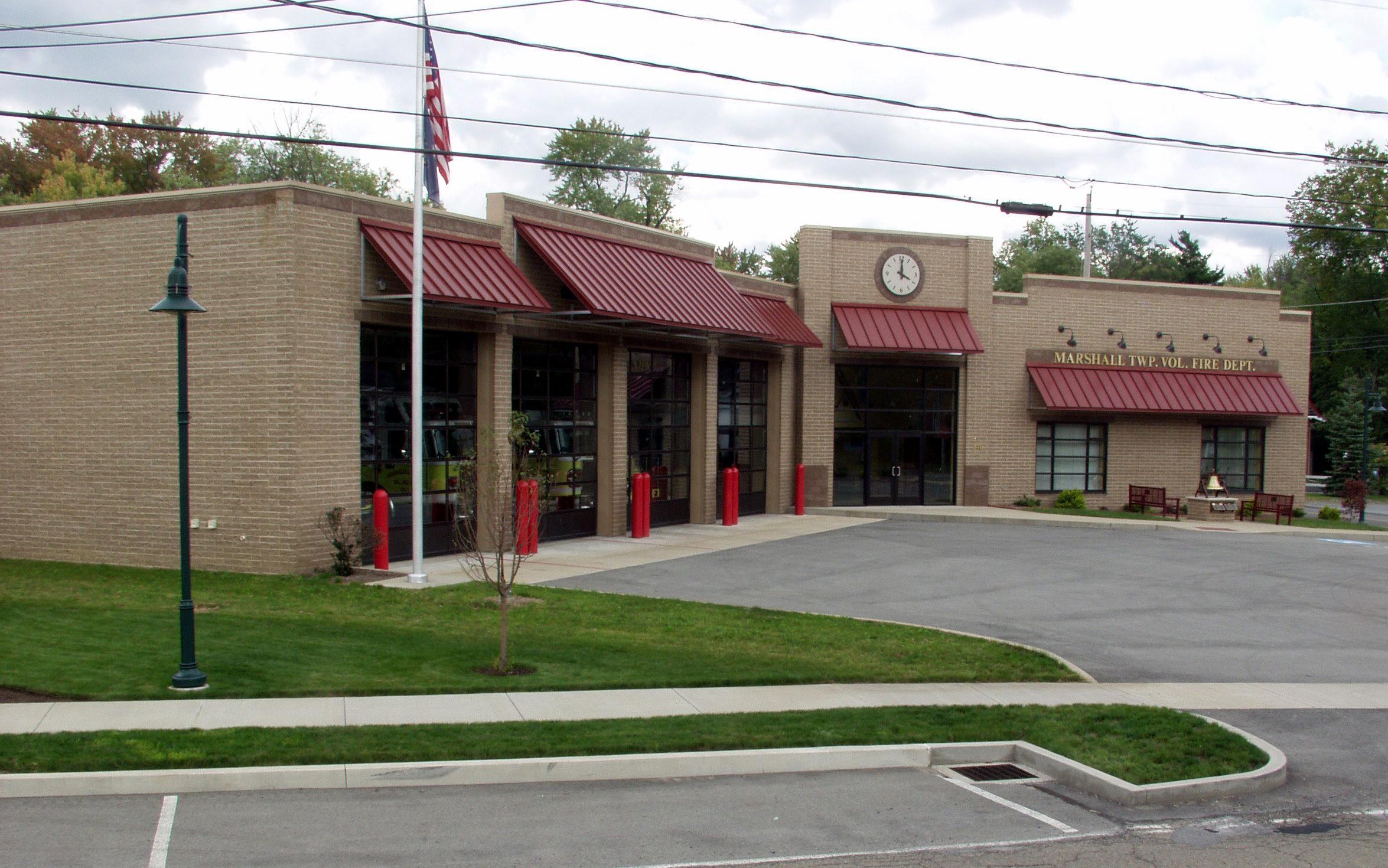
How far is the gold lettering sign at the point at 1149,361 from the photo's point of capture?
34094 mm

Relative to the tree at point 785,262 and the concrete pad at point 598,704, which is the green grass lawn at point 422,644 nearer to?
the concrete pad at point 598,704

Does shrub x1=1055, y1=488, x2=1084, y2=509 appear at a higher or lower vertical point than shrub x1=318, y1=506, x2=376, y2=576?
lower

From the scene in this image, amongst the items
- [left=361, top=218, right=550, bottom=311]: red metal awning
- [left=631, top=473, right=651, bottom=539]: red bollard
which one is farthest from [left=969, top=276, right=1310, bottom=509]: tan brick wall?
[left=361, top=218, right=550, bottom=311]: red metal awning

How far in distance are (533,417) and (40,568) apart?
8.65 meters

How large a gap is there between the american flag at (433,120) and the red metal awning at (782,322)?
12.4m

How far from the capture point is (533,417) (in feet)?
75.3

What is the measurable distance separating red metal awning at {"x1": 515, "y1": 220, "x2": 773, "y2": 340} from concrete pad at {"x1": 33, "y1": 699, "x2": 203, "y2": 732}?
40.1 ft

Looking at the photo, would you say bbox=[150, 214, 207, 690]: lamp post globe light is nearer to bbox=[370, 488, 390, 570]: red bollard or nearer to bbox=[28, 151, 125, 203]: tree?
bbox=[370, 488, 390, 570]: red bollard

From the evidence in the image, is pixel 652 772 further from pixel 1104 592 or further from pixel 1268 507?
pixel 1268 507

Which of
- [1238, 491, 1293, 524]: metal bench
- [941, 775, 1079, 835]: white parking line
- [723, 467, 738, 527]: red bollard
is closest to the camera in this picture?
[941, 775, 1079, 835]: white parking line

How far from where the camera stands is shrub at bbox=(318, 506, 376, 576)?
59.1 ft

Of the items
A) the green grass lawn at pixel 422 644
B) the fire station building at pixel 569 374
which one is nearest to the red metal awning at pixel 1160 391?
the fire station building at pixel 569 374

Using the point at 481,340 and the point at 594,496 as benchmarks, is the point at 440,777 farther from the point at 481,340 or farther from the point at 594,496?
the point at 594,496

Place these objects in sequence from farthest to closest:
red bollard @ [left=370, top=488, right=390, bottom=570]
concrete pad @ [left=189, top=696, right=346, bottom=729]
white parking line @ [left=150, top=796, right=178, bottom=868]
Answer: red bollard @ [left=370, top=488, right=390, bottom=570], concrete pad @ [left=189, top=696, right=346, bottom=729], white parking line @ [left=150, top=796, right=178, bottom=868]
